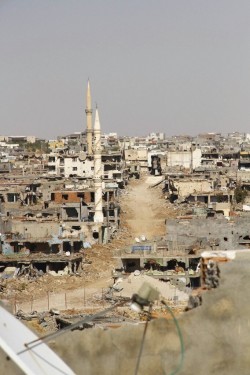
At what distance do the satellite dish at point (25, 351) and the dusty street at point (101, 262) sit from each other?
16875 millimetres

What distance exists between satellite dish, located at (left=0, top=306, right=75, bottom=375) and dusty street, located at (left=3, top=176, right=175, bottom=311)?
1687 cm

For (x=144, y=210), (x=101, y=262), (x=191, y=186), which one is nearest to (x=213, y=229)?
(x=101, y=262)

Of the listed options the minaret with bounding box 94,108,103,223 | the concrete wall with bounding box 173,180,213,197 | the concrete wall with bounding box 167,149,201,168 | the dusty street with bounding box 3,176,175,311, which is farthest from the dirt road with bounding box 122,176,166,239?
the concrete wall with bounding box 167,149,201,168

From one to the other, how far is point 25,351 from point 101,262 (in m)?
23.3

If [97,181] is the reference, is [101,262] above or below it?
below

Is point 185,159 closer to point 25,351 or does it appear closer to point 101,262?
point 101,262

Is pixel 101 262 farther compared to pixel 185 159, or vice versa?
pixel 185 159

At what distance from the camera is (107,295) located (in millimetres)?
20141

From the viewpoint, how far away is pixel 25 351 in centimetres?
354

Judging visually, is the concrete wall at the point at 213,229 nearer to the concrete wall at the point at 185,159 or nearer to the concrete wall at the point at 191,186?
the concrete wall at the point at 191,186

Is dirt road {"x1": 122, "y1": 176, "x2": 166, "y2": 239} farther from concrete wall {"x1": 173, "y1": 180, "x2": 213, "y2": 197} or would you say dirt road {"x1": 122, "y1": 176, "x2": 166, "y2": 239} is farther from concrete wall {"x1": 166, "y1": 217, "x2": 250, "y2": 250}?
concrete wall {"x1": 166, "y1": 217, "x2": 250, "y2": 250}

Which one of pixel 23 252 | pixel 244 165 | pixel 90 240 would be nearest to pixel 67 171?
pixel 244 165

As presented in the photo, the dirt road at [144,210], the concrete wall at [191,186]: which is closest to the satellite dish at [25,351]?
the dirt road at [144,210]

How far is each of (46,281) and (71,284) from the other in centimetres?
111
